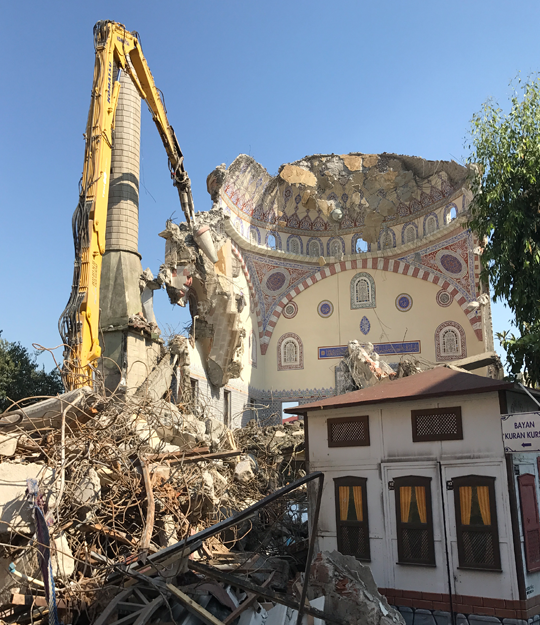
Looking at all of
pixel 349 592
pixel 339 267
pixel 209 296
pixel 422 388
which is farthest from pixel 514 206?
pixel 339 267

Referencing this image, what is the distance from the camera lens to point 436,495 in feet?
22.0

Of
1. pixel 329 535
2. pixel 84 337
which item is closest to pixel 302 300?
pixel 84 337

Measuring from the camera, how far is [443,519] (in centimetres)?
657

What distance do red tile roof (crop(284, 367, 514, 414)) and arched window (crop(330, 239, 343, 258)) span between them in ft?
45.2

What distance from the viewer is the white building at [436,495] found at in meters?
6.25

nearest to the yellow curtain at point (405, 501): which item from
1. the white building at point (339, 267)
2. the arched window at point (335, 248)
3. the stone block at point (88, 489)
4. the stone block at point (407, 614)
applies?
the stone block at point (407, 614)

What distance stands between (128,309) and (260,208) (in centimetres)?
937

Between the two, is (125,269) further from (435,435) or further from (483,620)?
(483,620)

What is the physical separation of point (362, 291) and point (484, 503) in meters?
14.9

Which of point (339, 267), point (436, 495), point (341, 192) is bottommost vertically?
point (436, 495)

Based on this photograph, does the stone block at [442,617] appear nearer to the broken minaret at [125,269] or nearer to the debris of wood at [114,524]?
the debris of wood at [114,524]

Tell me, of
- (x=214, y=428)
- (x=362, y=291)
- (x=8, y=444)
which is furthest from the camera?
(x=362, y=291)

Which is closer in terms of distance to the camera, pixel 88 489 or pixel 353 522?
pixel 88 489

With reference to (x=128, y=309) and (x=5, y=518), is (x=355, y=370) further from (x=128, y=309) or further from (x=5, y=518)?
(x=5, y=518)
